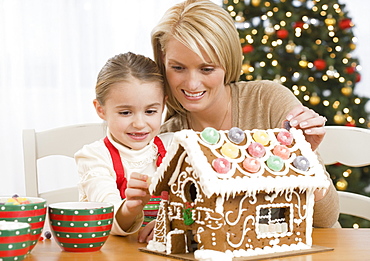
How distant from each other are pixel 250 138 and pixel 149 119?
446 mm

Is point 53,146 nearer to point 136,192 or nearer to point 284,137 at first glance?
point 136,192

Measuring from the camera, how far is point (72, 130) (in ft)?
7.57

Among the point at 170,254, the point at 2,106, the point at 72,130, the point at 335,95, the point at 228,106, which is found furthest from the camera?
the point at 2,106

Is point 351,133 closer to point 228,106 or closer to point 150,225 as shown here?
point 228,106

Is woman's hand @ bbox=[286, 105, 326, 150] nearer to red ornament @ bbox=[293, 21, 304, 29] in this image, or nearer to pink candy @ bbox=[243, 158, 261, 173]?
pink candy @ bbox=[243, 158, 261, 173]

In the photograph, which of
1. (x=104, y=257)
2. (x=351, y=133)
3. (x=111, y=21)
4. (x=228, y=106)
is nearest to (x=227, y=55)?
(x=228, y=106)

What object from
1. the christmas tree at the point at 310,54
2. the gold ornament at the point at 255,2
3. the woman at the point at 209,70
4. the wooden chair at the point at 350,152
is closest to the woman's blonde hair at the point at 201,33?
the woman at the point at 209,70

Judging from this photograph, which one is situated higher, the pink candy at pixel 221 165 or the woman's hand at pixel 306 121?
the woman's hand at pixel 306 121

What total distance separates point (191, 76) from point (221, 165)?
2.29ft

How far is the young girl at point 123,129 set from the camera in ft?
5.23

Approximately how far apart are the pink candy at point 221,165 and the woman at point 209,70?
1.63 feet

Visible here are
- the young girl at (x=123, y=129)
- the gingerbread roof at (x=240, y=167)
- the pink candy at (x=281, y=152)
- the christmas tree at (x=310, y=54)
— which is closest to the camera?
the gingerbread roof at (x=240, y=167)

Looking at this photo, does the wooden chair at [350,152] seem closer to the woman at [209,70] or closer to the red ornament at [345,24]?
the woman at [209,70]

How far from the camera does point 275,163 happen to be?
1.21 m
